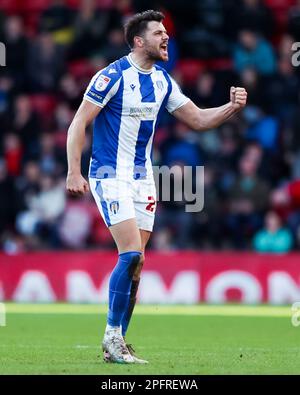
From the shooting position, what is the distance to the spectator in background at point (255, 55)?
57.9 feet

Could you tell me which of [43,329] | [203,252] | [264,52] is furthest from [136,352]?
[264,52]

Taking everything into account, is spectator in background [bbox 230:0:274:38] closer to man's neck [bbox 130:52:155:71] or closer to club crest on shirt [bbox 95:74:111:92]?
man's neck [bbox 130:52:155:71]

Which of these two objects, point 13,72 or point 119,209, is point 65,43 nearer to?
point 13,72

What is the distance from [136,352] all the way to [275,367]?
150cm

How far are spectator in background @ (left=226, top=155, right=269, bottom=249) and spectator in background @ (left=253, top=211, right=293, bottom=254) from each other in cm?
24

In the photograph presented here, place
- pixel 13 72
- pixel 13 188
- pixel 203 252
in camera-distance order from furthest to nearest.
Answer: pixel 13 72, pixel 13 188, pixel 203 252

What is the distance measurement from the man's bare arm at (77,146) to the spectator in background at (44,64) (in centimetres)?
998

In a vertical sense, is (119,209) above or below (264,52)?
below

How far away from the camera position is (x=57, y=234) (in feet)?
53.9

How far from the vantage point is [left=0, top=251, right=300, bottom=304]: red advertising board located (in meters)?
15.4

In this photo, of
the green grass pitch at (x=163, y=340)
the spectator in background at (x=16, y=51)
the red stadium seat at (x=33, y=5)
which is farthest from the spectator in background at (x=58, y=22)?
the green grass pitch at (x=163, y=340)

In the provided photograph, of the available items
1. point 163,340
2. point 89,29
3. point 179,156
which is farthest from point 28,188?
point 163,340

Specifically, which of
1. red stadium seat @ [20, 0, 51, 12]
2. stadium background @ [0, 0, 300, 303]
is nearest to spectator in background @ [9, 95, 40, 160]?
stadium background @ [0, 0, 300, 303]

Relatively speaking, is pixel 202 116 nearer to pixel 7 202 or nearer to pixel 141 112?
pixel 141 112
